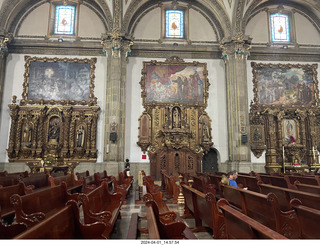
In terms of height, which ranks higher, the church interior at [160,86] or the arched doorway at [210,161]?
the church interior at [160,86]

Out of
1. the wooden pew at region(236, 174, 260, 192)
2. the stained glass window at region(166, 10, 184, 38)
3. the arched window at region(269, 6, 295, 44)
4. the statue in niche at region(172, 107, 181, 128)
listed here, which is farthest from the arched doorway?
the arched window at region(269, 6, 295, 44)

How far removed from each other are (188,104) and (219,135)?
305 cm

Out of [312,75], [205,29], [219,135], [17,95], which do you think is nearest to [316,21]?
[312,75]

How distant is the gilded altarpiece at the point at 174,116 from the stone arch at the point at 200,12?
286 cm

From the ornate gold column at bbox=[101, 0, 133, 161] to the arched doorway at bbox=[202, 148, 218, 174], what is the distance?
19.2 ft

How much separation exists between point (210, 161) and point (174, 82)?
6.17 m

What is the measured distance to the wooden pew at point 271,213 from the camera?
3967 millimetres

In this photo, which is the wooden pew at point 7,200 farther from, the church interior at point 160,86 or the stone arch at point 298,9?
the stone arch at point 298,9

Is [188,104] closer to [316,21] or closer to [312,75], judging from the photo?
[312,75]

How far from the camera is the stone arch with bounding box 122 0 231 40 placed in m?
18.6

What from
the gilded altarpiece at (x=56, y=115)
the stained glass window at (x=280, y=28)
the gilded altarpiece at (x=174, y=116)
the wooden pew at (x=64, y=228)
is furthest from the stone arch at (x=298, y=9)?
the wooden pew at (x=64, y=228)

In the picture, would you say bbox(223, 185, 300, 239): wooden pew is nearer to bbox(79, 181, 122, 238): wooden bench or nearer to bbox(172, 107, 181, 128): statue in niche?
bbox(79, 181, 122, 238): wooden bench

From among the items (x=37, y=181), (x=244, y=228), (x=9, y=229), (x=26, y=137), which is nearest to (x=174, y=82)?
(x=26, y=137)

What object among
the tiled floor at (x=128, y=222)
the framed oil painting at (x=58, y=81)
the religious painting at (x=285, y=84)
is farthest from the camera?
the religious painting at (x=285, y=84)
